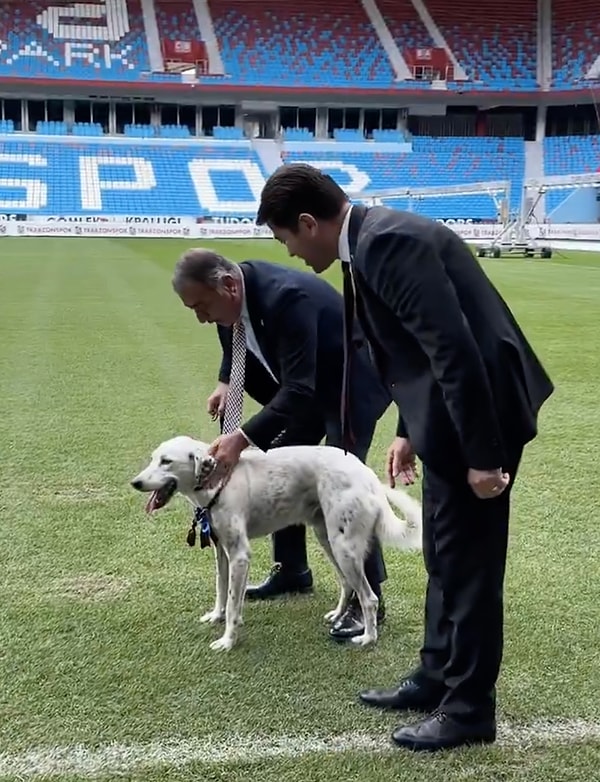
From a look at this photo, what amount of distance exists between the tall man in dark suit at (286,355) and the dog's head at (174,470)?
2.8 inches

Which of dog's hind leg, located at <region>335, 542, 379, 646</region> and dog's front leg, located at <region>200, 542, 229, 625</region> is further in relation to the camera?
dog's front leg, located at <region>200, 542, 229, 625</region>

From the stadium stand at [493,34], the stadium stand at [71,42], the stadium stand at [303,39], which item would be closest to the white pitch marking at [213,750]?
the stadium stand at [303,39]

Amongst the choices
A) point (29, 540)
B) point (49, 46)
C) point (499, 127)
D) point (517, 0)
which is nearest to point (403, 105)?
point (499, 127)

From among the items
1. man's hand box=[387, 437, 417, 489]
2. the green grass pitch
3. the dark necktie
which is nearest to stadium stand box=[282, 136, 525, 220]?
the green grass pitch

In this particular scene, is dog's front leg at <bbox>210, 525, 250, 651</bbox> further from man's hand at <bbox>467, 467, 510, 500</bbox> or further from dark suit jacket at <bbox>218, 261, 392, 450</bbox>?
man's hand at <bbox>467, 467, 510, 500</bbox>

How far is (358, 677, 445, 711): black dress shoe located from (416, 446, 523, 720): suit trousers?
0.17m

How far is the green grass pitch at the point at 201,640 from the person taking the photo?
9.45ft

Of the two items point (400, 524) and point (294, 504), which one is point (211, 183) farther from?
point (400, 524)

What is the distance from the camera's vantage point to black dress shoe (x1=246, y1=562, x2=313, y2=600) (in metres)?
4.21

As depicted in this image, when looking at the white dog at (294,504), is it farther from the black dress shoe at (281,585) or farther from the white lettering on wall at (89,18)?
the white lettering on wall at (89,18)

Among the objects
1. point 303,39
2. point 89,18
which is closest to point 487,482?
point 303,39

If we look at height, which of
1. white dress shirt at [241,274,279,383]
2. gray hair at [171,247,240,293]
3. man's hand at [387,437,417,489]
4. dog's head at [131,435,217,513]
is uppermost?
gray hair at [171,247,240,293]

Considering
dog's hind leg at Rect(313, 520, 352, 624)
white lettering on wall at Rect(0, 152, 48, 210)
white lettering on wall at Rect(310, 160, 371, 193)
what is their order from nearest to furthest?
1. dog's hind leg at Rect(313, 520, 352, 624)
2. white lettering on wall at Rect(0, 152, 48, 210)
3. white lettering on wall at Rect(310, 160, 371, 193)

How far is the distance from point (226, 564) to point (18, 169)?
44.5m
